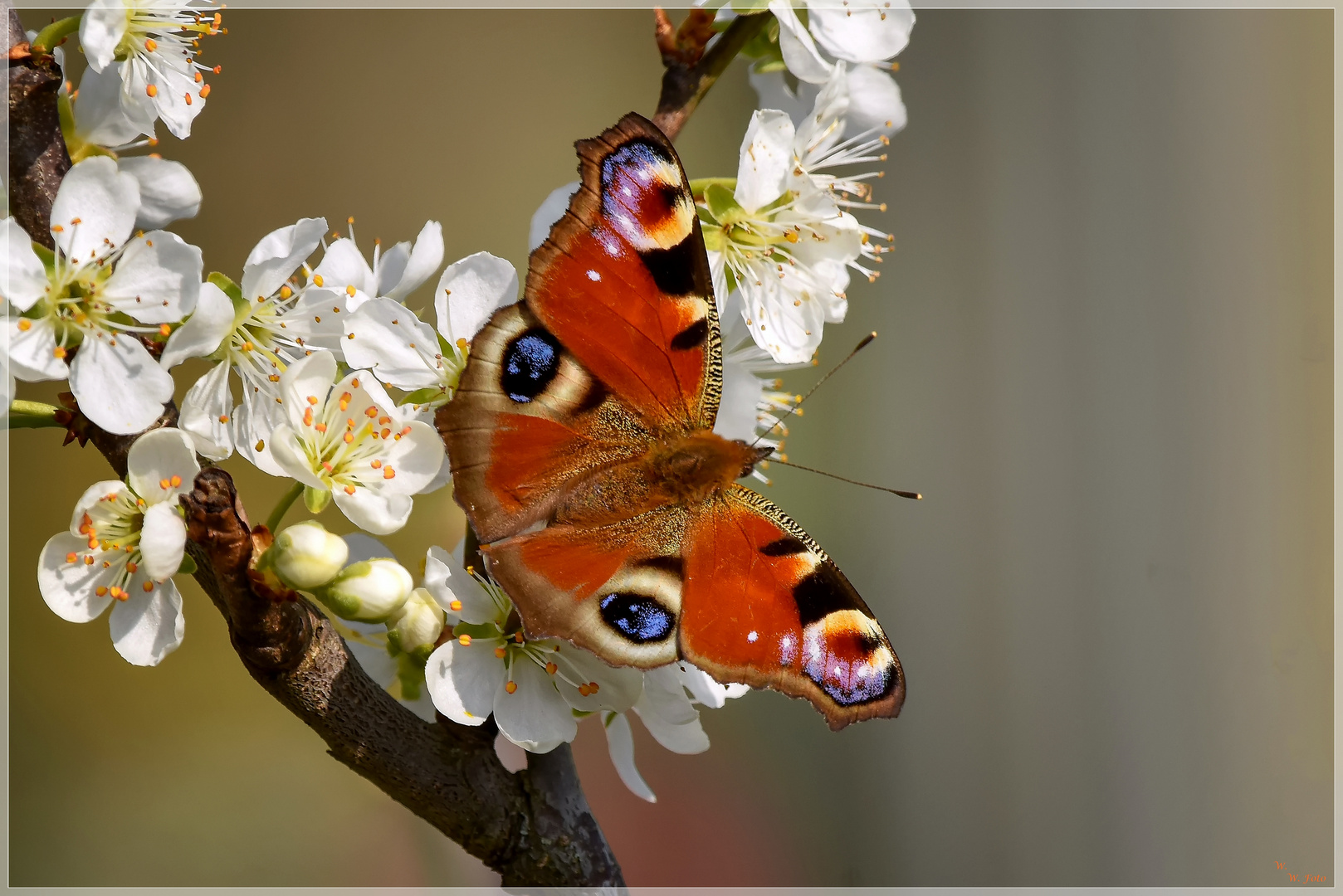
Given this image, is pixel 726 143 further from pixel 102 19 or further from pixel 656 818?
pixel 102 19

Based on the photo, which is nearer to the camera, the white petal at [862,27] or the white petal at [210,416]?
the white petal at [210,416]

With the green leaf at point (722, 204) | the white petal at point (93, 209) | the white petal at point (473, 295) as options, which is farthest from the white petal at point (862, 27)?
the white petal at point (93, 209)

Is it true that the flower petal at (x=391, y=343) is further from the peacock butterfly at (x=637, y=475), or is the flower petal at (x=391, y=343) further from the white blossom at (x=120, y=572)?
the white blossom at (x=120, y=572)

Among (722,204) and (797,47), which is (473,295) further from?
(797,47)

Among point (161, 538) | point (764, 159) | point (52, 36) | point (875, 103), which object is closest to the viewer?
point (161, 538)

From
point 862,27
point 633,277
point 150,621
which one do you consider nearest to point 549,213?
point 633,277

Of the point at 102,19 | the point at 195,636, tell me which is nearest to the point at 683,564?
the point at 102,19
